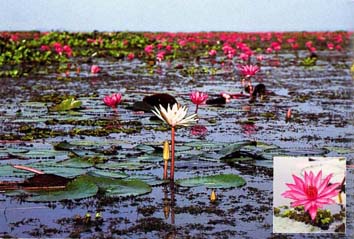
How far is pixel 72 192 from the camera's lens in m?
2.11

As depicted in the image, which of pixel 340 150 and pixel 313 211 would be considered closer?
pixel 313 211

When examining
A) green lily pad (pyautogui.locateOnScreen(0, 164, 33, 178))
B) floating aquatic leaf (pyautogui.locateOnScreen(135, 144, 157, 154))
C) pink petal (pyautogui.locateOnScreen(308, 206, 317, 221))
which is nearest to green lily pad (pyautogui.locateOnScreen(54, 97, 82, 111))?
floating aquatic leaf (pyautogui.locateOnScreen(135, 144, 157, 154))

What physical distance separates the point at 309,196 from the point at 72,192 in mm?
809

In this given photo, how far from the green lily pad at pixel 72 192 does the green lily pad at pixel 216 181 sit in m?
0.32

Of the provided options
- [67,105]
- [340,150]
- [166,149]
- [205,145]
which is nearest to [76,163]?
[166,149]

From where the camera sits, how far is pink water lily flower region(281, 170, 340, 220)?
1579 millimetres

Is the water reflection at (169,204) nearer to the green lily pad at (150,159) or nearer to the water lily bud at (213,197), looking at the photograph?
the water lily bud at (213,197)

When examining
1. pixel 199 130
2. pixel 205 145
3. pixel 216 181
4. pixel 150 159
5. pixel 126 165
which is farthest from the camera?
pixel 199 130

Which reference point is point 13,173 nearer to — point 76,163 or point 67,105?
point 76,163

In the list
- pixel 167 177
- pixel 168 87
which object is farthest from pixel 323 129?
pixel 168 87

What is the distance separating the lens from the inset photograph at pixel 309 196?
62.7 inches

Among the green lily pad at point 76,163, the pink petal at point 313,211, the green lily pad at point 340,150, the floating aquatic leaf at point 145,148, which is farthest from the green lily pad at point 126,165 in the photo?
the pink petal at point 313,211

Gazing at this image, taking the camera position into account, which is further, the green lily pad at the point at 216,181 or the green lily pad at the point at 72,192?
the green lily pad at the point at 216,181

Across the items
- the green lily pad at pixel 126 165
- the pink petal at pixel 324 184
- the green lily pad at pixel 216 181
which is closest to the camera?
the pink petal at pixel 324 184
